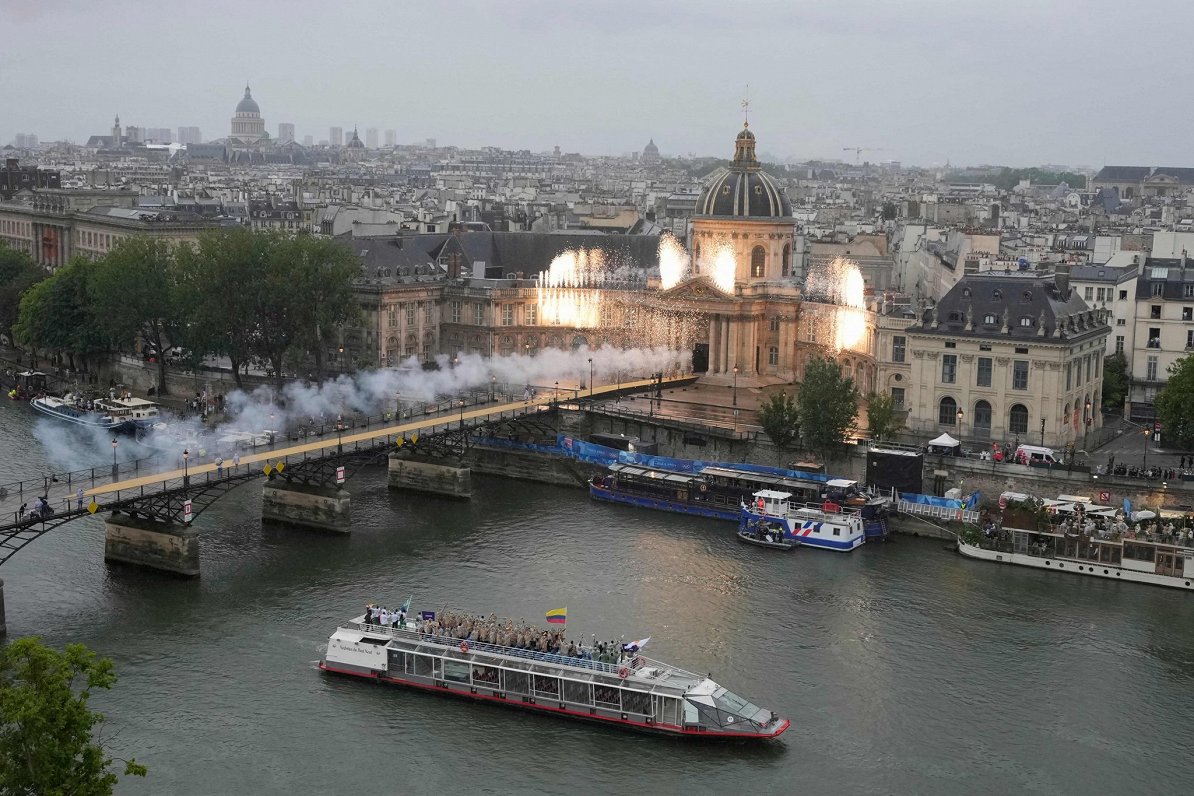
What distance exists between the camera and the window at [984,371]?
7362cm

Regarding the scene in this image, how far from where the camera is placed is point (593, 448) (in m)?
76.0

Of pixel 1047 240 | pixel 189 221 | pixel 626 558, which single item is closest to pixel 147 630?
pixel 626 558

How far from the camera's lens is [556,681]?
46469 mm

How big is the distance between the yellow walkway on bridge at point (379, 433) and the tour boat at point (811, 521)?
16.6 metres

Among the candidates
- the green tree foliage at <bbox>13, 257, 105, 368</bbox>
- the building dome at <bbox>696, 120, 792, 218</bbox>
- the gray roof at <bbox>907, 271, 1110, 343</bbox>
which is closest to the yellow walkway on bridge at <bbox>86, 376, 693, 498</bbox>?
the building dome at <bbox>696, 120, 792, 218</bbox>

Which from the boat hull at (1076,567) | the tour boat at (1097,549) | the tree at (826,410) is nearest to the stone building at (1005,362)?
the tree at (826,410)

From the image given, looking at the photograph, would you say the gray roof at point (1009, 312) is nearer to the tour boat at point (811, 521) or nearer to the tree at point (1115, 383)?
the tree at point (1115, 383)

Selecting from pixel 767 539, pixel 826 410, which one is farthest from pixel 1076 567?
pixel 826 410

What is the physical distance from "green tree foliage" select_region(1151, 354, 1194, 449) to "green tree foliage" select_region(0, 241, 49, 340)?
244 feet

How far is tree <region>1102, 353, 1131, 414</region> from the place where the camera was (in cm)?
8262

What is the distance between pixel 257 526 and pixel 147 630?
1415cm

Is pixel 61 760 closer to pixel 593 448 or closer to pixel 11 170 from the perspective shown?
pixel 593 448

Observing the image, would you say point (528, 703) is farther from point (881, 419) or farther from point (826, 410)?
point (881, 419)

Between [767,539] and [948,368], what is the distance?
15.9 m
